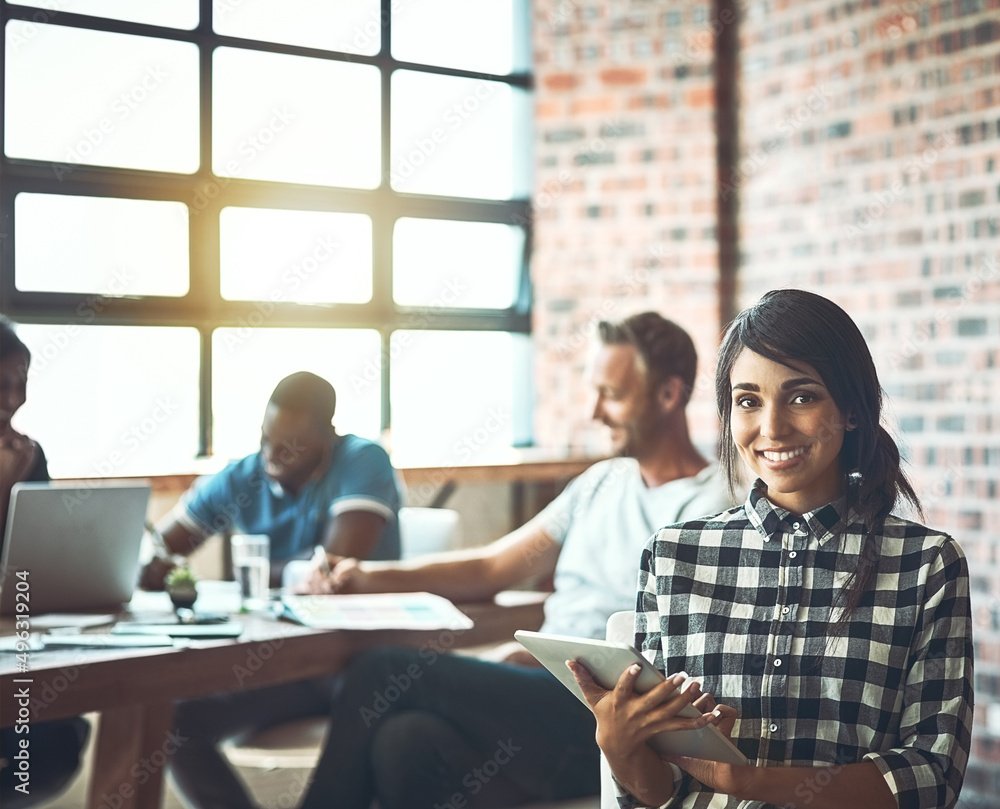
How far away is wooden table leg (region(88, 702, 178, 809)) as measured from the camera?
2.09 m

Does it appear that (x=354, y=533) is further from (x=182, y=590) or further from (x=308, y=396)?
(x=182, y=590)

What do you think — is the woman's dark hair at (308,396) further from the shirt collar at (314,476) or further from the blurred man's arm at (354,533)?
the blurred man's arm at (354,533)

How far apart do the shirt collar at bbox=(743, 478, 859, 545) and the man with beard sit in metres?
0.75

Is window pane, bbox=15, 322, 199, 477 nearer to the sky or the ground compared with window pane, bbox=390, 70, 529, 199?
nearer to the ground

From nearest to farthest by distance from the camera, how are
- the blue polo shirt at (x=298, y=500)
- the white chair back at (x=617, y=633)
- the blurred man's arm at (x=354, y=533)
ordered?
the white chair back at (x=617, y=633), the blurred man's arm at (x=354, y=533), the blue polo shirt at (x=298, y=500)

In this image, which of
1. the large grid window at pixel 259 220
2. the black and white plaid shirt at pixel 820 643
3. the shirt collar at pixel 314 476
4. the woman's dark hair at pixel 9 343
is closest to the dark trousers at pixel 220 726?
the shirt collar at pixel 314 476

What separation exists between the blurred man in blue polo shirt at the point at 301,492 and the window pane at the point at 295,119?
1500mm

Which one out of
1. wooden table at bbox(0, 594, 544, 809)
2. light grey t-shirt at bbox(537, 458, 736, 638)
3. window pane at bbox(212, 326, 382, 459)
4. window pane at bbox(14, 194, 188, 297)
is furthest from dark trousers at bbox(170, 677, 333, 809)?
window pane at bbox(14, 194, 188, 297)

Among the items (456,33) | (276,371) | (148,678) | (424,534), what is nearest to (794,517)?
(148,678)

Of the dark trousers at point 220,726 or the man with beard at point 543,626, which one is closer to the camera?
the man with beard at point 543,626

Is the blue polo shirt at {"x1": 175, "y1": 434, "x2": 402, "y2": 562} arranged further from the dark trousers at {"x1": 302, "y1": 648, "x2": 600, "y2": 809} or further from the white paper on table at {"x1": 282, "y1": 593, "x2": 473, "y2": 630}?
the dark trousers at {"x1": 302, "y1": 648, "x2": 600, "y2": 809}

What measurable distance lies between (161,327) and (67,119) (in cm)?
77

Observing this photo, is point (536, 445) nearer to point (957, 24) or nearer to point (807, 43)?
point (807, 43)

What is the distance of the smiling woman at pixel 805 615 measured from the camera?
53.3 inches
